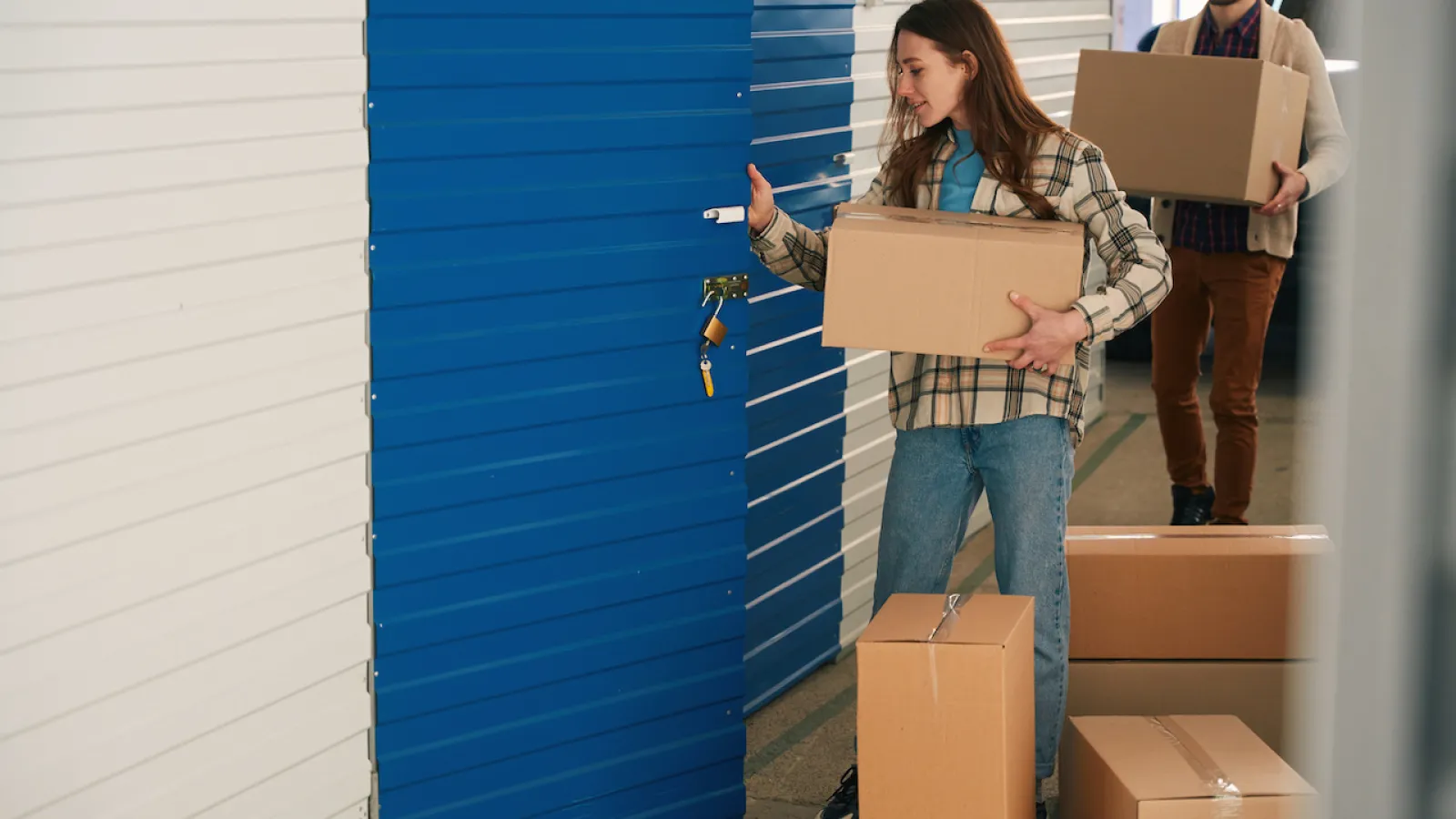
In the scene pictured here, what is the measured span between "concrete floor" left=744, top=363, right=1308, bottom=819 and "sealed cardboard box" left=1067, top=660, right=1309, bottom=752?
1.97ft

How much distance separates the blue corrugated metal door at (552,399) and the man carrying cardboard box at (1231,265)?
1972 millimetres

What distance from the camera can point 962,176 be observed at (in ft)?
9.21

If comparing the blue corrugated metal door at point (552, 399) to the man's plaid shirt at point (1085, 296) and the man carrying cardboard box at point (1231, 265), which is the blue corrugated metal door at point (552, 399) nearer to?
the man's plaid shirt at point (1085, 296)

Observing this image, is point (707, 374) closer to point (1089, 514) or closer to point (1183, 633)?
point (1183, 633)

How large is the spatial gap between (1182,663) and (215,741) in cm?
194

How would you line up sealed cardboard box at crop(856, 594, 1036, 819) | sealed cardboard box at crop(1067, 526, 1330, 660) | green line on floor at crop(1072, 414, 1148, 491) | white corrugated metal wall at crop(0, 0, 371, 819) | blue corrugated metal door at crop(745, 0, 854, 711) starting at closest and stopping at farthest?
white corrugated metal wall at crop(0, 0, 371, 819)
sealed cardboard box at crop(856, 594, 1036, 819)
sealed cardboard box at crop(1067, 526, 1330, 660)
blue corrugated metal door at crop(745, 0, 854, 711)
green line on floor at crop(1072, 414, 1148, 491)

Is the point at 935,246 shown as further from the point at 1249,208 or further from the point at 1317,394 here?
the point at 1249,208

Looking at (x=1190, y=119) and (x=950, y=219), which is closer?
(x=950, y=219)

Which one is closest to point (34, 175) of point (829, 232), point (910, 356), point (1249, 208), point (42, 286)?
point (42, 286)

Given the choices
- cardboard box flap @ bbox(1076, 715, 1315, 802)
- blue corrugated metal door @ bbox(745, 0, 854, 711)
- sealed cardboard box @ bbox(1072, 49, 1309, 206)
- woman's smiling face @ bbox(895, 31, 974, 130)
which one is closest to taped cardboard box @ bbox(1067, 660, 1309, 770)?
cardboard box flap @ bbox(1076, 715, 1315, 802)

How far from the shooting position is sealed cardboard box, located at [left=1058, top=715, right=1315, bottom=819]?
7.90ft

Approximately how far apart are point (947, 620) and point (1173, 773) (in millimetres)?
437

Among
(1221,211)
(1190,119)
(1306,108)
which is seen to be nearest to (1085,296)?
(1190,119)

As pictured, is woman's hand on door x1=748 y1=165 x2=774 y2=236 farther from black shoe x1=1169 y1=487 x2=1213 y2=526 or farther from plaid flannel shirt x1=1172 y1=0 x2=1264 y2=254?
black shoe x1=1169 y1=487 x2=1213 y2=526
